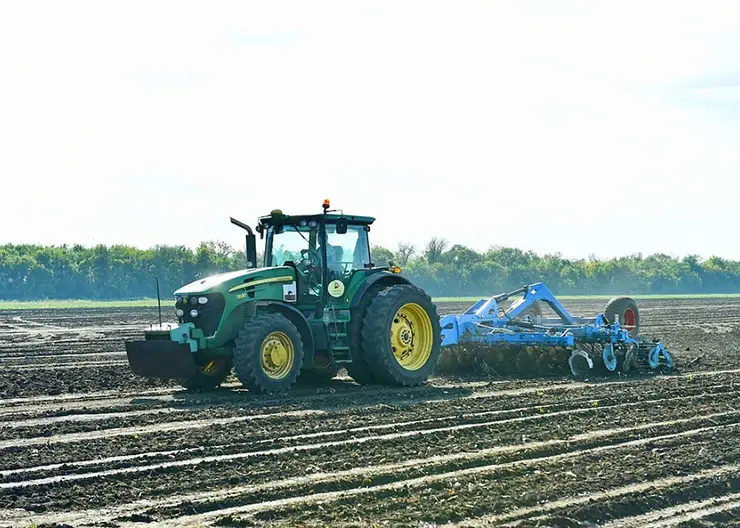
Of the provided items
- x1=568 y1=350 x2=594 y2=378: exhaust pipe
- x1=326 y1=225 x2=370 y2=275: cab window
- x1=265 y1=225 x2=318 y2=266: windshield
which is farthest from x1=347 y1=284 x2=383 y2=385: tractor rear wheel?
x1=568 y1=350 x2=594 y2=378: exhaust pipe

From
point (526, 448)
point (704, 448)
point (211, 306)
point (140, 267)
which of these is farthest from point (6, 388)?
point (140, 267)

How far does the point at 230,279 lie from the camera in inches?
508

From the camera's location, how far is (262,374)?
12.5 meters

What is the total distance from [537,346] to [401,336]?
246 centimetres

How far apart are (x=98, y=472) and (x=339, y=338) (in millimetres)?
5633

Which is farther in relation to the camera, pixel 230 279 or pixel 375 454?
pixel 230 279

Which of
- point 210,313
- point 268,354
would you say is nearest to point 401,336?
point 268,354

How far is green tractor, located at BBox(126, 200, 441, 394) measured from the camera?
12562 millimetres

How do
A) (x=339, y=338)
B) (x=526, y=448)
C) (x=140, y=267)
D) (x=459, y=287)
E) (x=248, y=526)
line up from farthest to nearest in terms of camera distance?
(x=459, y=287) → (x=140, y=267) → (x=339, y=338) → (x=526, y=448) → (x=248, y=526)

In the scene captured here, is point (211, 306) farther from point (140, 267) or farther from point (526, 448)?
point (140, 267)

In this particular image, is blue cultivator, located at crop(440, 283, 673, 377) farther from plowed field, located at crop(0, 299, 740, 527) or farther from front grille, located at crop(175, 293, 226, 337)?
front grille, located at crop(175, 293, 226, 337)

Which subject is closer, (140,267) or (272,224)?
(272,224)

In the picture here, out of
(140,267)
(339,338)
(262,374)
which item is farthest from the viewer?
(140,267)

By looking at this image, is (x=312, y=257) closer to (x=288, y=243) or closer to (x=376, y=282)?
(x=288, y=243)
